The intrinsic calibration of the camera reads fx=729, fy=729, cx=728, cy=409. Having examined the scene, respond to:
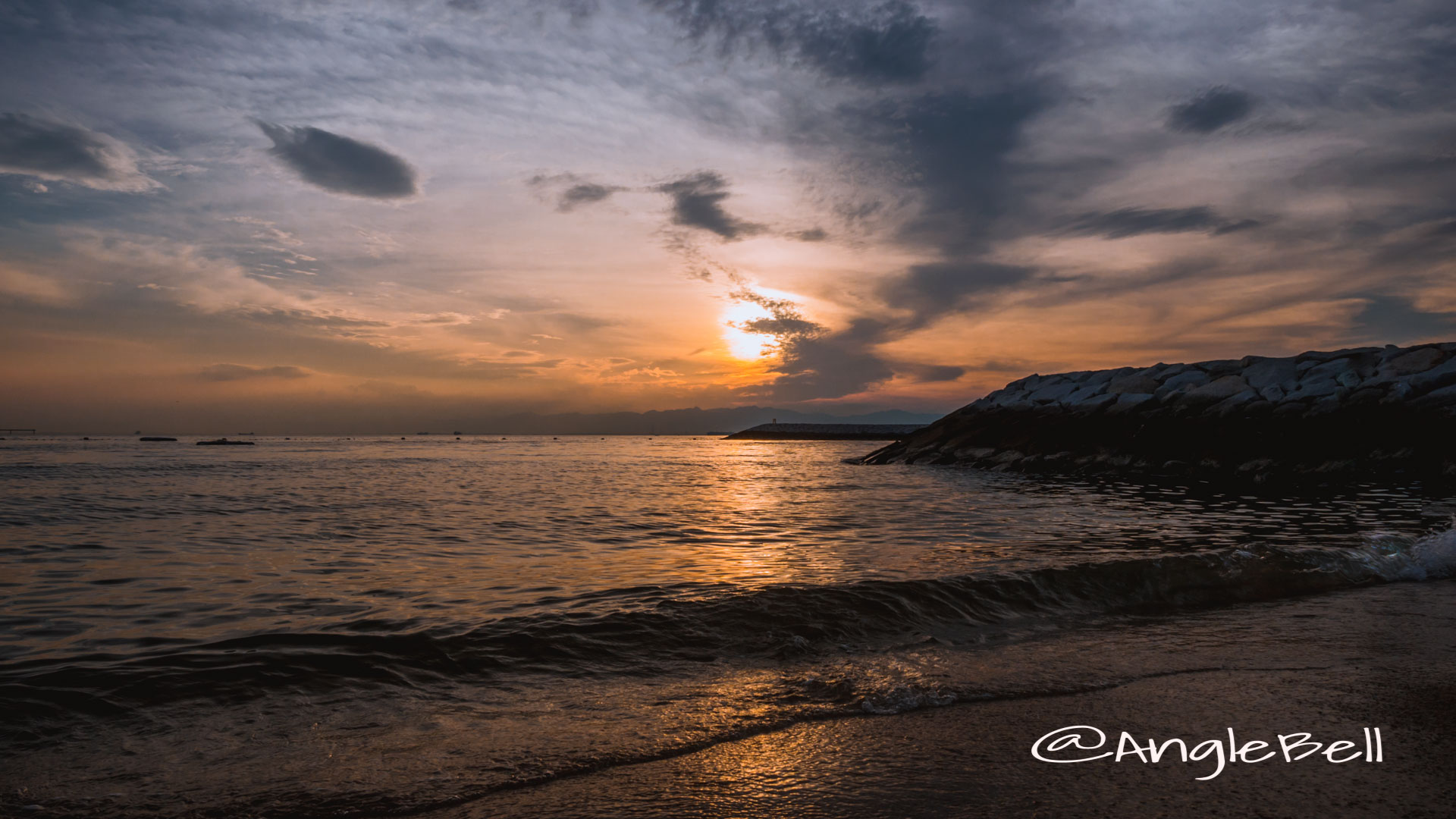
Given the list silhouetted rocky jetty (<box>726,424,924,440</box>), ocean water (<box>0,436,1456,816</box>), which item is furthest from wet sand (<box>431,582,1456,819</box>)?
silhouetted rocky jetty (<box>726,424,924,440</box>)

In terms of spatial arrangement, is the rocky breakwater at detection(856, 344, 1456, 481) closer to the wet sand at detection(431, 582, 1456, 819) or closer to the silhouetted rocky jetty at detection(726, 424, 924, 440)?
the wet sand at detection(431, 582, 1456, 819)

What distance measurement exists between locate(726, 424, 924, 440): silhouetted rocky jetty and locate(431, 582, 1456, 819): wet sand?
131 meters

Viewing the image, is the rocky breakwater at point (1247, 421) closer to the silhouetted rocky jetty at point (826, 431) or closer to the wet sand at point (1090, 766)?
the wet sand at point (1090, 766)

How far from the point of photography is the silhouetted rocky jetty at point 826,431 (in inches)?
5782

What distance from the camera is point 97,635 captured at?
258 inches

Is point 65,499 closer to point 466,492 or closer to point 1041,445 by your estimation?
point 466,492

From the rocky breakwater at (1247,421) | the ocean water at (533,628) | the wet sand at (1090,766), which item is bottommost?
the ocean water at (533,628)

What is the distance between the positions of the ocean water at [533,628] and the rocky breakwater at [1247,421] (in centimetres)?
1076

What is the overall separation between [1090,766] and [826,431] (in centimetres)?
15650

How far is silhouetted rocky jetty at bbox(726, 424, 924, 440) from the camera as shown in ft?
482

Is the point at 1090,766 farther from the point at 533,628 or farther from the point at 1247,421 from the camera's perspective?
the point at 1247,421

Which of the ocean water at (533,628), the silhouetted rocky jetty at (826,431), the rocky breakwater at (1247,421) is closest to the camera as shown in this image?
the ocean water at (533,628)

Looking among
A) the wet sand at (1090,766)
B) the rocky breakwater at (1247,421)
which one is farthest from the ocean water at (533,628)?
the rocky breakwater at (1247,421)

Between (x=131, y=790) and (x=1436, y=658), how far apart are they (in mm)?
8453
